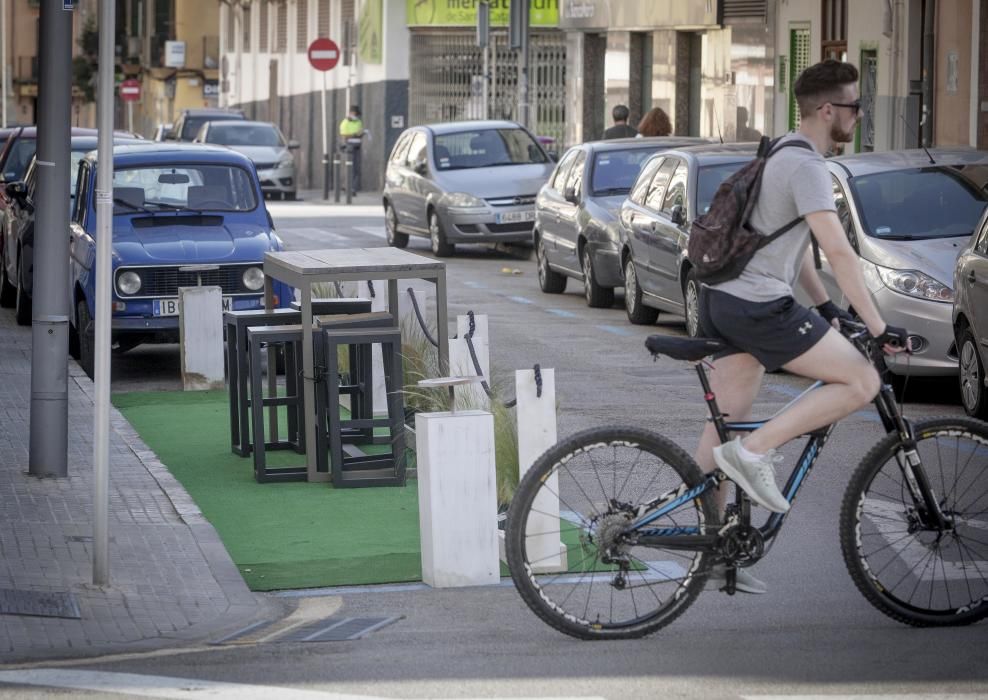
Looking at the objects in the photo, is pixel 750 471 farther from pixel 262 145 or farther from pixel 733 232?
pixel 262 145

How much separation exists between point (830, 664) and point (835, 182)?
28.4 ft

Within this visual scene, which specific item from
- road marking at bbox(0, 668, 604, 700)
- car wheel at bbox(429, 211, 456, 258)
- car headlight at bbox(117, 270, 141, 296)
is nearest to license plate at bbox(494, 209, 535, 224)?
car wheel at bbox(429, 211, 456, 258)

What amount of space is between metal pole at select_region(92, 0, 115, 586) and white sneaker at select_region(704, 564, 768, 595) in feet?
7.12

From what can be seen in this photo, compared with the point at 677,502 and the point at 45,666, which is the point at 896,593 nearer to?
the point at 677,502

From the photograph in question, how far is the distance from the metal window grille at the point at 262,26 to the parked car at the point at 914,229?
49.9 metres

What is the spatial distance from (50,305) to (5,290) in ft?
36.2

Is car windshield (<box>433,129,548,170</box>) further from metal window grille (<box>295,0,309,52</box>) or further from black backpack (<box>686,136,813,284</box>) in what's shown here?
metal window grille (<box>295,0,309,52</box>)

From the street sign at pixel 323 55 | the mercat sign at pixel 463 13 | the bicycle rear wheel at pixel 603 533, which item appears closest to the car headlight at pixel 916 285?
the bicycle rear wheel at pixel 603 533

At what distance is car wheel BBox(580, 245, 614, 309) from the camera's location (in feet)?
66.3

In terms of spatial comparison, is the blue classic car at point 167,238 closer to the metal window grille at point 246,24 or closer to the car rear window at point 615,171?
the car rear window at point 615,171

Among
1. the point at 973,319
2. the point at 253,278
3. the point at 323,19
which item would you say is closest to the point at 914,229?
the point at 973,319

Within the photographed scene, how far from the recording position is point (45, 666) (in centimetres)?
653

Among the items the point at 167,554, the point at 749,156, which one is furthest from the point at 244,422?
the point at 749,156

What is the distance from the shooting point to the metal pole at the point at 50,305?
981cm
